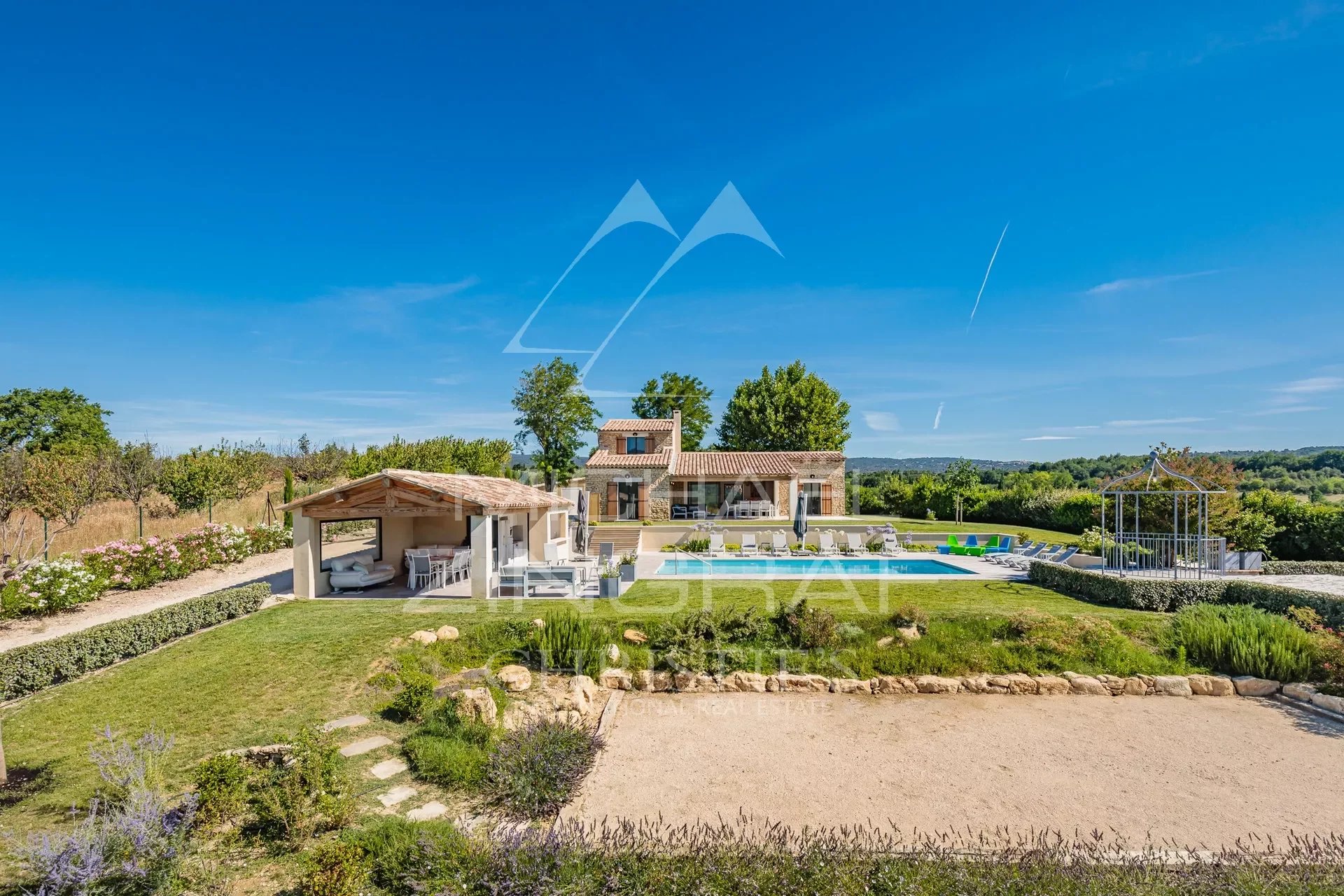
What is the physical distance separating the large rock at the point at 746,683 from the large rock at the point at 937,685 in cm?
242

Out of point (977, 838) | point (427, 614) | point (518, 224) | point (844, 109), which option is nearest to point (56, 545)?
point (427, 614)

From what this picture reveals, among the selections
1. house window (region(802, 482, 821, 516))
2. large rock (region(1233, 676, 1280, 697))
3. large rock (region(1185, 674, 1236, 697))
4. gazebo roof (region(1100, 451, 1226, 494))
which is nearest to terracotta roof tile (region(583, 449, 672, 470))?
house window (region(802, 482, 821, 516))

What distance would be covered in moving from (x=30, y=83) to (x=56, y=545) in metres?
11.8

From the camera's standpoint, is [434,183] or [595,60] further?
[434,183]

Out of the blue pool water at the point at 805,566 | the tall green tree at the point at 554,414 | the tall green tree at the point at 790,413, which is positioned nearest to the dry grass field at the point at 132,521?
the tall green tree at the point at 554,414

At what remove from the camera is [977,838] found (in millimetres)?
5277

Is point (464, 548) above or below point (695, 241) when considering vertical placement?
below

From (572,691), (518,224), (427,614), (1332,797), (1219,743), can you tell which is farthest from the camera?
(518,224)

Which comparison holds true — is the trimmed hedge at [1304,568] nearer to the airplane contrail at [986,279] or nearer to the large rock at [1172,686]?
the large rock at [1172,686]

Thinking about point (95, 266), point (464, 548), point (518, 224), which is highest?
point (518, 224)

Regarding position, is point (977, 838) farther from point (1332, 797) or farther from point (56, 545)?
point (56, 545)

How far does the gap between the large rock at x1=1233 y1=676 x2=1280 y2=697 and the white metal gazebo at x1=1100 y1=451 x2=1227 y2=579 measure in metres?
4.46

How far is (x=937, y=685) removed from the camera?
9.28 meters

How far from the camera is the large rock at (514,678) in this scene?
8.71 metres
